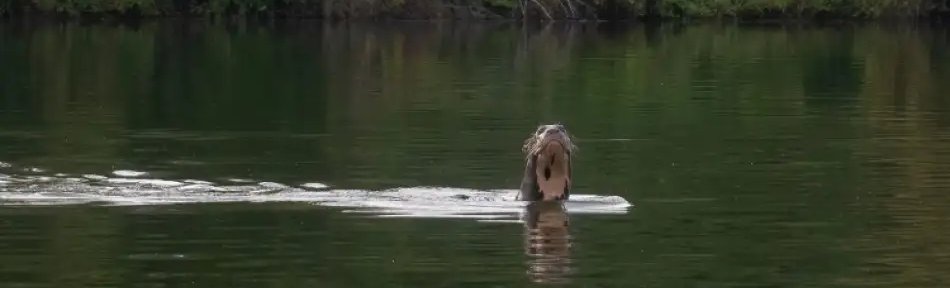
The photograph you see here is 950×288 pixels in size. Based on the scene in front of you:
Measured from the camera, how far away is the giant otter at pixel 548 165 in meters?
24.1

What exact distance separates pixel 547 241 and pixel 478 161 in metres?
10.3

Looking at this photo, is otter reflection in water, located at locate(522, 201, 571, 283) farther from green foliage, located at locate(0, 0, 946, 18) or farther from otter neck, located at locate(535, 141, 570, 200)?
green foliage, located at locate(0, 0, 946, 18)

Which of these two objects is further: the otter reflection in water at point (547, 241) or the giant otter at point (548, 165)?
the giant otter at point (548, 165)

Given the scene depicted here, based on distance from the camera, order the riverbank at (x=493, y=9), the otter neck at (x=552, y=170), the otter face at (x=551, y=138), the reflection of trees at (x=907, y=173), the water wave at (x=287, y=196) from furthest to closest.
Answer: the riverbank at (x=493, y=9) < the water wave at (x=287, y=196) < the otter neck at (x=552, y=170) < the otter face at (x=551, y=138) < the reflection of trees at (x=907, y=173)

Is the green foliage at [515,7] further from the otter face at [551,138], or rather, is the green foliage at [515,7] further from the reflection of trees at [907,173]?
the otter face at [551,138]

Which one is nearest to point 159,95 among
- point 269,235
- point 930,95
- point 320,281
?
point 930,95

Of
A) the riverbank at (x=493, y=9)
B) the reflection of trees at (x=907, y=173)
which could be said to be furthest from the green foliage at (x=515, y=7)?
the reflection of trees at (x=907, y=173)

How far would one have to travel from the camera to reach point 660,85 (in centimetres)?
5488

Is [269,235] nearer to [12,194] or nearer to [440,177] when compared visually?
[12,194]

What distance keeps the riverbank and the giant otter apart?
86843 mm

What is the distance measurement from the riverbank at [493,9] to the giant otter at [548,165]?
86843mm

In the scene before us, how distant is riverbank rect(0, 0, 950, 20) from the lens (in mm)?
112125

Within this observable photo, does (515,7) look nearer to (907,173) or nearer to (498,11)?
(498,11)

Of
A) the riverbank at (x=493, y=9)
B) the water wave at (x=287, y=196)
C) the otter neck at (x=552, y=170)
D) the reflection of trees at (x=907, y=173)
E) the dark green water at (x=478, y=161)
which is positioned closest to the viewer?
the dark green water at (x=478, y=161)
